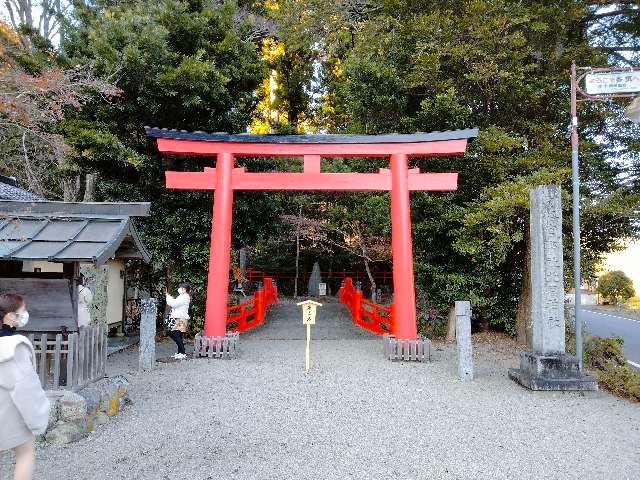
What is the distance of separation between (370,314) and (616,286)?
805 inches

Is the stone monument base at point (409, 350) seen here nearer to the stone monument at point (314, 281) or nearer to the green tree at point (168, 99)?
the green tree at point (168, 99)

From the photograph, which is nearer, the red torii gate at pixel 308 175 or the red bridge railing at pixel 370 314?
the red torii gate at pixel 308 175

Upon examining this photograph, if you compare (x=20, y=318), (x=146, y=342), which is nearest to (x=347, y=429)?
(x=20, y=318)

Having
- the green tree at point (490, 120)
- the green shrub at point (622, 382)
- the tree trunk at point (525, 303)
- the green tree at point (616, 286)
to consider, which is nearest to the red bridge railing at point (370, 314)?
the green tree at point (490, 120)

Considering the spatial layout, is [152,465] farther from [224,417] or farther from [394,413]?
[394,413]

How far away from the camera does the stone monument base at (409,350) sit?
28.7 feet

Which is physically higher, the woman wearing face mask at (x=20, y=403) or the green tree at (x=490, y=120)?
the green tree at (x=490, y=120)

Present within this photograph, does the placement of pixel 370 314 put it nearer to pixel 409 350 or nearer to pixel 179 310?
pixel 409 350

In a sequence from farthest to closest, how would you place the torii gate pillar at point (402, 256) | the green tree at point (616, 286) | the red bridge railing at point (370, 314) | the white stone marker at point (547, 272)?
the green tree at point (616, 286) → the red bridge railing at point (370, 314) → the torii gate pillar at point (402, 256) → the white stone marker at point (547, 272)

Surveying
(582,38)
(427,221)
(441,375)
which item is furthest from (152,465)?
(582,38)

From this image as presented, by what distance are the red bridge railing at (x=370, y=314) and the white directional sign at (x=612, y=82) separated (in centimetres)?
602

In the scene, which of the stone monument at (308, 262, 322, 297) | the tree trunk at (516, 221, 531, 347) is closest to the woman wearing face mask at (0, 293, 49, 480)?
the tree trunk at (516, 221, 531, 347)

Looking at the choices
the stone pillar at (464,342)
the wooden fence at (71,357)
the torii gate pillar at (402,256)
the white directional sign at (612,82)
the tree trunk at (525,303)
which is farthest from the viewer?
the tree trunk at (525,303)

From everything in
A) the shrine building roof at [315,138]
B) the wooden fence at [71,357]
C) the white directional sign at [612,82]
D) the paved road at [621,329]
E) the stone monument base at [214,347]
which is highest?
the white directional sign at [612,82]
